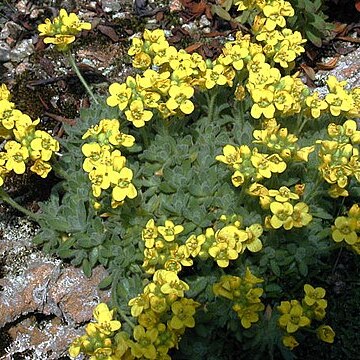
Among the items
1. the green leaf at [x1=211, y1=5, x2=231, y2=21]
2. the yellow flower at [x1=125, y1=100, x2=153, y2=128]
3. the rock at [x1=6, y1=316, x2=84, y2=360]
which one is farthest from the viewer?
the green leaf at [x1=211, y1=5, x2=231, y2=21]

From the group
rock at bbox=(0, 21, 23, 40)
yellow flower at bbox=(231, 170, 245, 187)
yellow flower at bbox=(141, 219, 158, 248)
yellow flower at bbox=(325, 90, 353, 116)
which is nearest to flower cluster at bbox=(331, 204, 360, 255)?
yellow flower at bbox=(231, 170, 245, 187)

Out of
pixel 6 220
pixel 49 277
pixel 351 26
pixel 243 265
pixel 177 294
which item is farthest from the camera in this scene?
pixel 351 26

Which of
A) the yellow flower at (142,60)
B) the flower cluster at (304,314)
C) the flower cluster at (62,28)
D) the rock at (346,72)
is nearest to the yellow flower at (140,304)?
the flower cluster at (304,314)

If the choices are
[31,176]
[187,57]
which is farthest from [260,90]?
[31,176]

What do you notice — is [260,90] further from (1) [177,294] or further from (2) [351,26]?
(2) [351,26]

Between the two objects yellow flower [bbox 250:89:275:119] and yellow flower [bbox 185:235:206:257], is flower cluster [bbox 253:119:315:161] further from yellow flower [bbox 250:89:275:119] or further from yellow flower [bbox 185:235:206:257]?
yellow flower [bbox 185:235:206:257]

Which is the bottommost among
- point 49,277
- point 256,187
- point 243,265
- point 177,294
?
point 49,277
